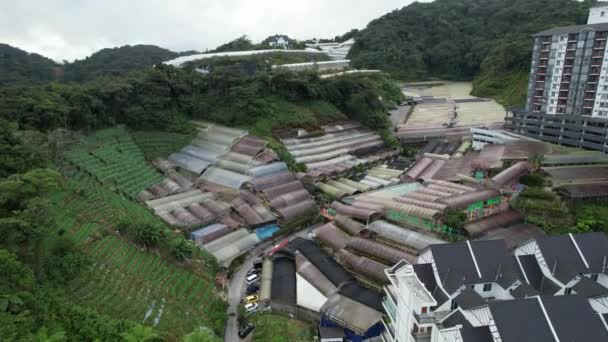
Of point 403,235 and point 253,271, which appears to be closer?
point 253,271

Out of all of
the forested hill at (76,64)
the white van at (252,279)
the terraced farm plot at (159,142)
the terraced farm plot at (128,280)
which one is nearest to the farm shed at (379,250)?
the white van at (252,279)

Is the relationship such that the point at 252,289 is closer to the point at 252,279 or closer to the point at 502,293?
the point at 252,279

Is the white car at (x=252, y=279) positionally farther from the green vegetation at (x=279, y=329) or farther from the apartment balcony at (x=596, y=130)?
the apartment balcony at (x=596, y=130)

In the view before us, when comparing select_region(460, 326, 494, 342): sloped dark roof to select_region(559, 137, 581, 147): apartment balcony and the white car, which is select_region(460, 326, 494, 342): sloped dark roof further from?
select_region(559, 137, 581, 147): apartment balcony

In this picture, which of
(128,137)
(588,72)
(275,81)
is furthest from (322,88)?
(588,72)

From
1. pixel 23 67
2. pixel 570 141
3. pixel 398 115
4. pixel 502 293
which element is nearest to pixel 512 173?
pixel 570 141
